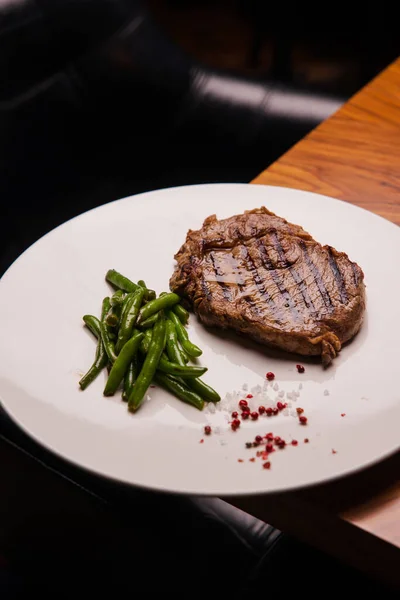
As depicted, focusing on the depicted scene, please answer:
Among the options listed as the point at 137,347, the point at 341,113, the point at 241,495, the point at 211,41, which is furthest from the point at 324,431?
the point at 211,41

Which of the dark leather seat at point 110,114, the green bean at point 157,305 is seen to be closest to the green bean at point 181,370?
the green bean at point 157,305

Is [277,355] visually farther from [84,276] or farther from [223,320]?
[84,276]

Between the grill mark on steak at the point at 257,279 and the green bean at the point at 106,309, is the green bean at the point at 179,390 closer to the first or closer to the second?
the green bean at the point at 106,309

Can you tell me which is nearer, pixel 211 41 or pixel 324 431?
pixel 324 431

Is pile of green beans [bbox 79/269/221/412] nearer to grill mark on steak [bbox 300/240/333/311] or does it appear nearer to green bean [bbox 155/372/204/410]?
green bean [bbox 155/372/204/410]

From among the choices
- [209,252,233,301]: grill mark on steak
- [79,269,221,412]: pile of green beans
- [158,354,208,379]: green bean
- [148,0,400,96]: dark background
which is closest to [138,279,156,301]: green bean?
[79,269,221,412]: pile of green beans

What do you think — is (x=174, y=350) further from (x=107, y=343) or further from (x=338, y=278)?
(x=338, y=278)
